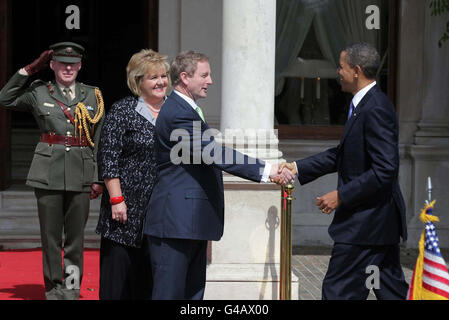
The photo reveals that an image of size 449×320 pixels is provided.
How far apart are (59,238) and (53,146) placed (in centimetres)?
68

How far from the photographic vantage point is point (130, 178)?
598 centimetres

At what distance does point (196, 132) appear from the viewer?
213 inches

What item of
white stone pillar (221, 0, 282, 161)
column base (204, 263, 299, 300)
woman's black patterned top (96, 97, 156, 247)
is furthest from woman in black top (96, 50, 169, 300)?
white stone pillar (221, 0, 282, 161)

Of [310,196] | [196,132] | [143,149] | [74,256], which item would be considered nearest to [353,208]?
[196,132]

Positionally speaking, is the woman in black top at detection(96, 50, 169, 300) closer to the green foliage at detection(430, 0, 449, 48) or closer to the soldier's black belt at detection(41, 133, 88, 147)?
the soldier's black belt at detection(41, 133, 88, 147)

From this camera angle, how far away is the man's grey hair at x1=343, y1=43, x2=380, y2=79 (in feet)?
18.2

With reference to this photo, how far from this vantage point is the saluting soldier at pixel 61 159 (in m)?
6.67

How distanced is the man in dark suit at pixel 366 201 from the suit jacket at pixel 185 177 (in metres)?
0.68

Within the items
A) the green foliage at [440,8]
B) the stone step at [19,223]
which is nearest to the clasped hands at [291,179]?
the green foliage at [440,8]

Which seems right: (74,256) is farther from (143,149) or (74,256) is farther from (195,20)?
(195,20)

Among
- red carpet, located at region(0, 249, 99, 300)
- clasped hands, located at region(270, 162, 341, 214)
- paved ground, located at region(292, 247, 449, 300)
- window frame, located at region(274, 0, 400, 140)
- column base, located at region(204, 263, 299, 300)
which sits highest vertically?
window frame, located at region(274, 0, 400, 140)

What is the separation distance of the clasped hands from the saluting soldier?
144 cm

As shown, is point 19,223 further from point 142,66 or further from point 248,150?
point 142,66

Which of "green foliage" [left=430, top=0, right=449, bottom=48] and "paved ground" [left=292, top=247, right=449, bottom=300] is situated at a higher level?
"green foliage" [left=430, top=0, right=449, bottom=48]
